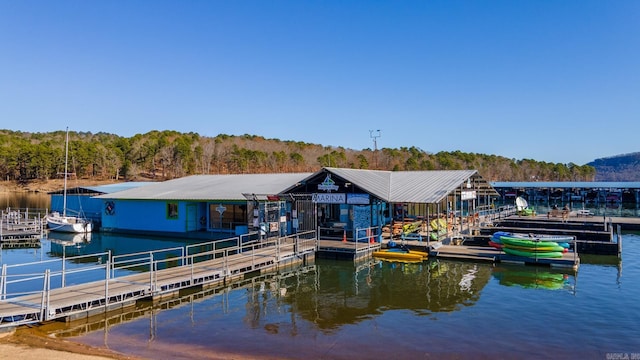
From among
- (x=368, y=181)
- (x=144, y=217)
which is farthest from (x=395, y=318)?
(x=144, y=217)

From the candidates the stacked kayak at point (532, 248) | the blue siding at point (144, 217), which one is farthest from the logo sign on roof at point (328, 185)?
the blue siding at point (144, 217)

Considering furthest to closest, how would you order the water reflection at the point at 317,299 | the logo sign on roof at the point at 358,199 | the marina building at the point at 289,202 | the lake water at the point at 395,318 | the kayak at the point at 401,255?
1. the marina building at the point at 289,202
2. the logo sign on roof at the point at 358,199
3. the kayak at the point at 401,255
4. the water reflection at the point at 317,299
5. the lake water at the point at 395,318

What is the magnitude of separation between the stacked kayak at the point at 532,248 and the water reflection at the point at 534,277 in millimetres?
634

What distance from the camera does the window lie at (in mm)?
32812

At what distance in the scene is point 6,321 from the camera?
12.0m

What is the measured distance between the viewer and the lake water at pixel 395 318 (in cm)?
1109

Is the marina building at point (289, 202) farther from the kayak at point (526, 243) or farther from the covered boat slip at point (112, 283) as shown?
the kayak at point (526, 243)

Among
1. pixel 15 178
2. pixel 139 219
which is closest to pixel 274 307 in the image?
pixel 139 219

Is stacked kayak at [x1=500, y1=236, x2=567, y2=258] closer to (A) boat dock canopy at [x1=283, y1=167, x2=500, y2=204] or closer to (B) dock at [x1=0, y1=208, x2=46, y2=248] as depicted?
(A) boat dock canopy at [x1=283, y1=167, x2=500, y2=204]

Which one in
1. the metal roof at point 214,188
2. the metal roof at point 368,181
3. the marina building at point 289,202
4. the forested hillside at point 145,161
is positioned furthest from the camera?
the forested hillside at point 145,161

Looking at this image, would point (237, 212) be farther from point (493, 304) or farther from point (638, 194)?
point (638, 194)

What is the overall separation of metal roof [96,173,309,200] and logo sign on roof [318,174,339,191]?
5.87 metres

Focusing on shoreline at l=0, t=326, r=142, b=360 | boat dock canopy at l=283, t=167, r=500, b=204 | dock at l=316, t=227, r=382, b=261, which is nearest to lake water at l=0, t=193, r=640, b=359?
shoreline at l=0, t=326, r=142, b=360

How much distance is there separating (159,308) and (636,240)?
30413 mm
